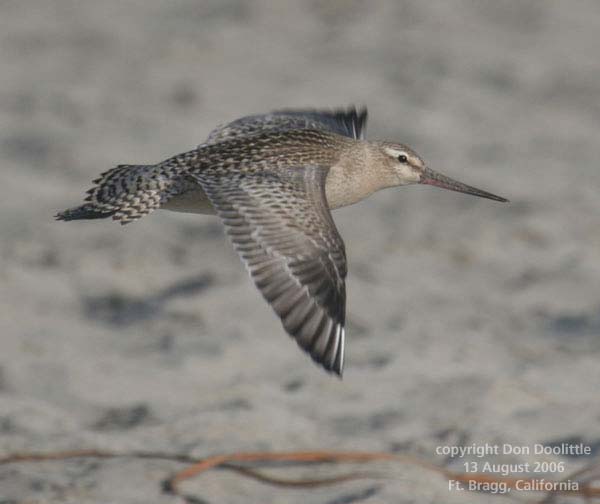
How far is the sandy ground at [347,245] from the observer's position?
636 cm

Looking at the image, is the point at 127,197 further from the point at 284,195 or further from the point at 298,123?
the point at 298,123

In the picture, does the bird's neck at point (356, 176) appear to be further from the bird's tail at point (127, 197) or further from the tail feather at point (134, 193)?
the bird's tail at point (127, 197)

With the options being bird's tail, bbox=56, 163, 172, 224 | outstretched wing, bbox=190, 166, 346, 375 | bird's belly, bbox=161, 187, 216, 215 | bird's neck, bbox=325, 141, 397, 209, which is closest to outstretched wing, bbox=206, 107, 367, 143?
bird's neck, bbox=325, 141, 397, 209

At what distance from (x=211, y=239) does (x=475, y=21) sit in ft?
12.1

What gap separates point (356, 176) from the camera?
634cm

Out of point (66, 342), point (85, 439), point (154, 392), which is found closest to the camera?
point (85, 439)

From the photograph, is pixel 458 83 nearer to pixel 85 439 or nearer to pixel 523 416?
pixel 523 416

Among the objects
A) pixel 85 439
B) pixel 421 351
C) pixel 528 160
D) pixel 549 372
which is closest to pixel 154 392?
pixel 85 439

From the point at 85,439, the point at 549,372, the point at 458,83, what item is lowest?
the point at 85,439

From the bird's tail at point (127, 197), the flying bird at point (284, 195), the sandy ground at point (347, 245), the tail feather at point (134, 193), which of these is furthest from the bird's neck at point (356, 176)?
the sandy ground at point (347, 245)

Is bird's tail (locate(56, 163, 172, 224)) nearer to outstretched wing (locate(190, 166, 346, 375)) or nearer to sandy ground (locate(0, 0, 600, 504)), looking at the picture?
outstretched wing (locate(190, 166, 346, 375))

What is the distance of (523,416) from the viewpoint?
6438 mm

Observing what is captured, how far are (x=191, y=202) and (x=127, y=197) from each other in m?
0.33

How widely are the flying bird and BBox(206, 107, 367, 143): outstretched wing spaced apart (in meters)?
0.01
